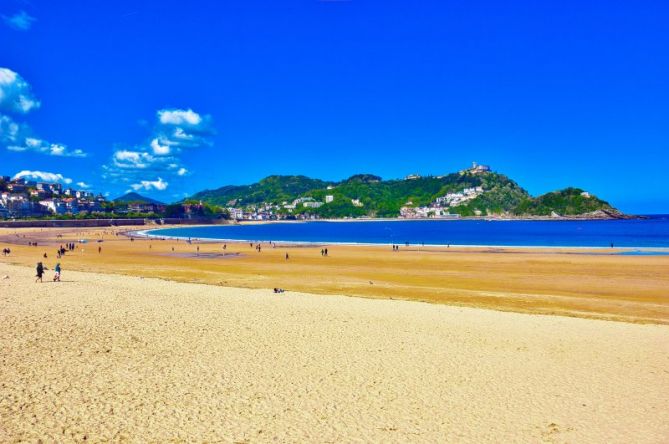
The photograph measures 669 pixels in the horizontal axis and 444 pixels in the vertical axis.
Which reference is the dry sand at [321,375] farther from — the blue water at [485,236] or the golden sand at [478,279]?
the blue water at [485,236]

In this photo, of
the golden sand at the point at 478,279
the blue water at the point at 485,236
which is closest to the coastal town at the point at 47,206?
the blue water at the point at 485,236

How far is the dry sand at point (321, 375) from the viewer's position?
25.6 ft

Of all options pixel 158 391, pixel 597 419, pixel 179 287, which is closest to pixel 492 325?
→ pixel 597 419

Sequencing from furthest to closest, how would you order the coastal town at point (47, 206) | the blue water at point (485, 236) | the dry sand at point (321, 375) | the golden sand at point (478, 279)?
the coastal town at point (47, 206) < the blue water at point (485, 236) < the golden sand at point (478, 279) < the dry sand at point (321, 375)

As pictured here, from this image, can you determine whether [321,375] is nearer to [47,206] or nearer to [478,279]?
[478,279]

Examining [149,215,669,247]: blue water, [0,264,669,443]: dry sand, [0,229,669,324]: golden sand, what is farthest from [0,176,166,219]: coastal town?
[0,264,669,443]: dry sand

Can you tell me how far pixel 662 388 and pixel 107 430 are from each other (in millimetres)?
11047

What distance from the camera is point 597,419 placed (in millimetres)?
8406

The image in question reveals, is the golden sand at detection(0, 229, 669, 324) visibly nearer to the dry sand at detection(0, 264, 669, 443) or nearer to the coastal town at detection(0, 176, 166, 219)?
the dry sand at detection(0, 264, 669, 443)

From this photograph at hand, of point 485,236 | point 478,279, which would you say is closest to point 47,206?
point 485,236

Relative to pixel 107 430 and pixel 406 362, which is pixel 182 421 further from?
pixel 406 362

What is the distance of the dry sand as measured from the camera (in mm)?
7812

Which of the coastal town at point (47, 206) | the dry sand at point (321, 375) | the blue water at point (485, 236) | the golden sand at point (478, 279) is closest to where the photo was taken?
the dry sand at point (321, 375)

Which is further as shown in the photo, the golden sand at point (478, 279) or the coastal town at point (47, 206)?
the coastal town at point (47, 206)
